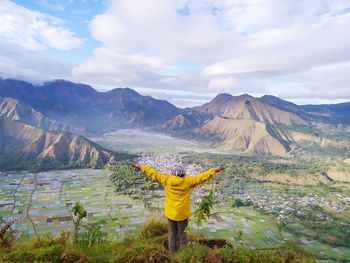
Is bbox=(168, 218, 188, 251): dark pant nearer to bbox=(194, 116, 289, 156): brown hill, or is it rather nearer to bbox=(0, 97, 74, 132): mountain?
bbox=(194, 116, 289, 156): brown hill

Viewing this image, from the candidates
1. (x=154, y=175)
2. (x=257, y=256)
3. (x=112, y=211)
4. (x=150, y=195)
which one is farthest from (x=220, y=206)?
(x=154, y=175)

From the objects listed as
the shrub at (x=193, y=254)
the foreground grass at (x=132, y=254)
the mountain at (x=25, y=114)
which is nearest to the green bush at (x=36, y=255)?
the foreground grass at (x=132, y=254)

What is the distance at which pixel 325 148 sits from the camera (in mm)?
161875

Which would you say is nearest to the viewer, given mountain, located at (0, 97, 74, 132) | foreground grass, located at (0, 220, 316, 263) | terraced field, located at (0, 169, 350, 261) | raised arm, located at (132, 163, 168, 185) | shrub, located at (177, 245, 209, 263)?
foreground grass, located at (0, 220, 316, 263)

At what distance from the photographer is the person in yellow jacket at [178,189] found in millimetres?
7391

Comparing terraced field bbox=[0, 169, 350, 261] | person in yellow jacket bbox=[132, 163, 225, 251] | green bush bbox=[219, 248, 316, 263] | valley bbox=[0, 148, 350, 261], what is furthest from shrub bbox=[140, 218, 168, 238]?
terraced field bbox=[0, 169, 350, 261]

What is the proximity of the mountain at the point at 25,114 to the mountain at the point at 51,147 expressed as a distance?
51.1m

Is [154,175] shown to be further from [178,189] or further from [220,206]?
[220,206]

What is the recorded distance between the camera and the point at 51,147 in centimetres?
10700

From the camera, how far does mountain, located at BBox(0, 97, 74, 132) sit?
169000mm

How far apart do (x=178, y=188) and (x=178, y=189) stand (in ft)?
0.11

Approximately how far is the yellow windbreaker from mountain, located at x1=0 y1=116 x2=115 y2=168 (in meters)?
99.0

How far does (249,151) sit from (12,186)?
12276 centimetres

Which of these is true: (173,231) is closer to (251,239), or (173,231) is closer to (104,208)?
(251,239)
